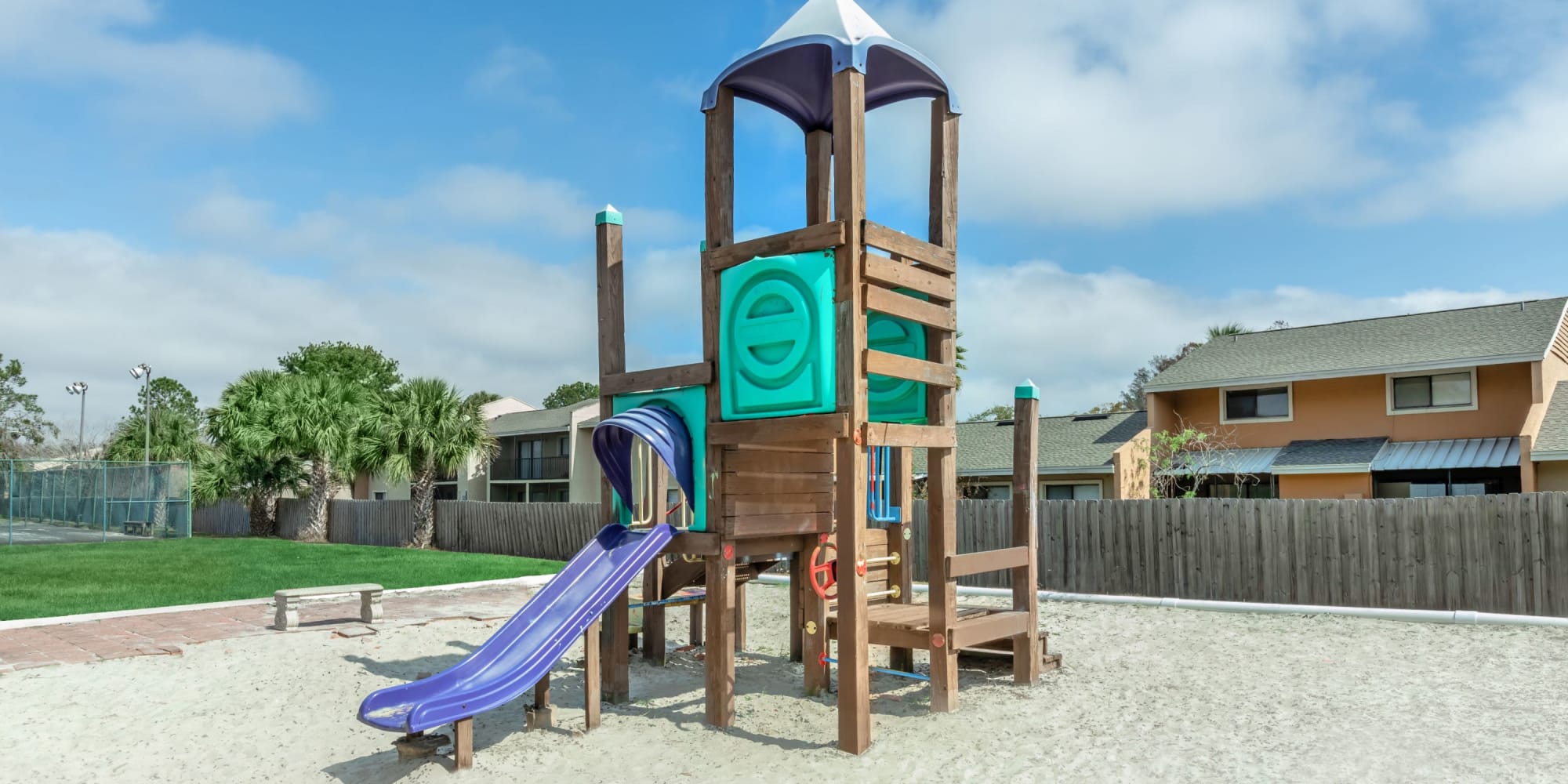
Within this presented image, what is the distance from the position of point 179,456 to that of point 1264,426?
4455 centimetres

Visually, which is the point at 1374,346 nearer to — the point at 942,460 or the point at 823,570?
the point at 942,460

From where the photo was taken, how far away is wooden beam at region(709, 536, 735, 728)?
303 inches

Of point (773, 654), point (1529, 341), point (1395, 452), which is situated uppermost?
point (1529, 341)

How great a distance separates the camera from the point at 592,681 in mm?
7633

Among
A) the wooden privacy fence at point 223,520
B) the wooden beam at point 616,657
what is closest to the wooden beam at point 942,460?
the wooden beam at point 616,657

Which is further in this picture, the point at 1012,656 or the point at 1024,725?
the point at 1012,656

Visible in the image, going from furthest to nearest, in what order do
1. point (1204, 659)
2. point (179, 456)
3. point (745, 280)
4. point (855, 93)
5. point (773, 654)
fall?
point (179, 456), point (773, 654), point (1204, 659), point (745, 280), point (855, 93)

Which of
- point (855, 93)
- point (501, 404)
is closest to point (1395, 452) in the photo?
point (855, 93)

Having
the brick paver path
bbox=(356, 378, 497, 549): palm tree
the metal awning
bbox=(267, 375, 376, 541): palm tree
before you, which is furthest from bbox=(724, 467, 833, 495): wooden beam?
bbox=(267, 375, 376, 541): palm tree

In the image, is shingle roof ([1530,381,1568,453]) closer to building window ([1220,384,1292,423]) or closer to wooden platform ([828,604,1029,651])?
building window ([1220,384,1292,423])

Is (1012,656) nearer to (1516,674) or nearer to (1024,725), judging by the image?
(1024,725)

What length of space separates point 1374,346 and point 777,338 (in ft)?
70.5

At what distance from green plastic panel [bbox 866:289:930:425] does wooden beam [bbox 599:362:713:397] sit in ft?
5.30

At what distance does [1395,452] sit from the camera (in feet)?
72.4
